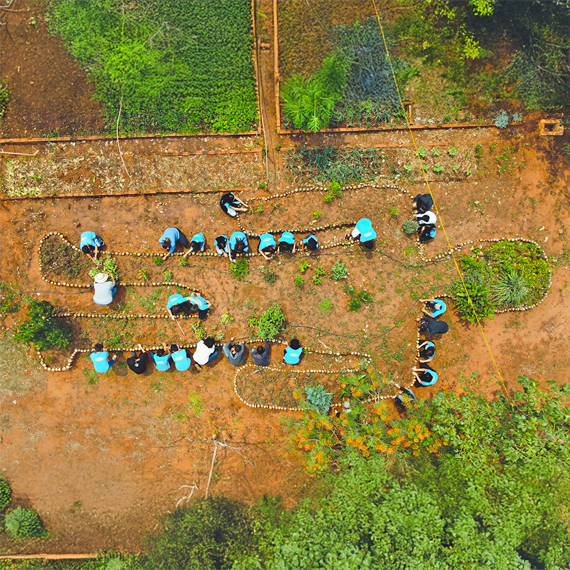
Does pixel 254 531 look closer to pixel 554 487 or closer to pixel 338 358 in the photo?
pixel 338 358

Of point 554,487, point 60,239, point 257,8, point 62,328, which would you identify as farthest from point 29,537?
point 257,8

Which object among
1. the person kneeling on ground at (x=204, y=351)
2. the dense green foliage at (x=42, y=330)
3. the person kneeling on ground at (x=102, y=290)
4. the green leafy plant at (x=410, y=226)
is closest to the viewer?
the dense green foliage at (x=42, y=330)

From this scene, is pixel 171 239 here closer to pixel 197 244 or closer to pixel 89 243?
pixel 197 244

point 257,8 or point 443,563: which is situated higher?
point 257,8

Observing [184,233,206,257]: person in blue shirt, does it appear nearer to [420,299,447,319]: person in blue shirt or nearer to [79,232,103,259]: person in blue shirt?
[79,232,103,259]: person in blue shirt

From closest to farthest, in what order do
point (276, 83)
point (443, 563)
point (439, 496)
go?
point (443, 563) < point (439, 496) < point (276, 83)

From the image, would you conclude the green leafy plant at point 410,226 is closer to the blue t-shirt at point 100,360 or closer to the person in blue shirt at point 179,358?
the person in blue shirt at point 179,358

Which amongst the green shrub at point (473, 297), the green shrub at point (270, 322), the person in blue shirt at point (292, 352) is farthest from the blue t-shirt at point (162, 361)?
the green shrub at point (473, 297)
